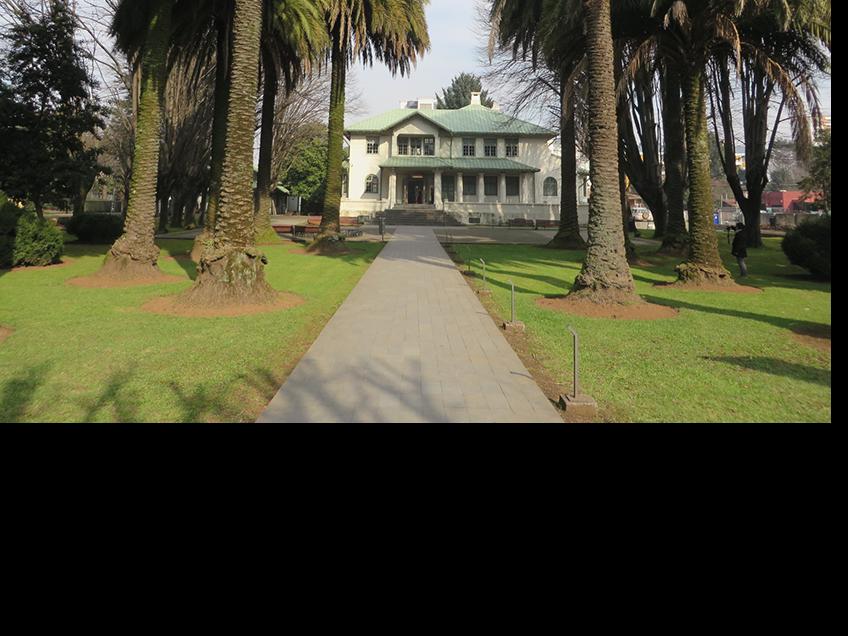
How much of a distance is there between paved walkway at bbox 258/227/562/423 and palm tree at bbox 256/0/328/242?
490 inches

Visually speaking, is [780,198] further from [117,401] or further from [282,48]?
[117,401]

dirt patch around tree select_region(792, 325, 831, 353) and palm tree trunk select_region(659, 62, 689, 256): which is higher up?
palm tree trunk select_region(659, 62, 689, 256)

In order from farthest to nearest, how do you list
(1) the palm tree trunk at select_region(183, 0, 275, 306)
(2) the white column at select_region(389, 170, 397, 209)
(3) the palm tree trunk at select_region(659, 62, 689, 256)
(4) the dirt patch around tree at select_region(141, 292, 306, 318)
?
(2) the white column at select_region(389, 170, 397, 209), (3) the palm tree trunk at select_region(659, 62, 689, 256), (1) the palm tree trunk at select_region(183, 0, 275, 306), (4) the dirt patch around tree at select_region(141, 292, 306, 318)

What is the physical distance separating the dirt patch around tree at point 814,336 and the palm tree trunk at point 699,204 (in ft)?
14.9

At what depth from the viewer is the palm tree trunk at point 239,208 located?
10023 millimetres

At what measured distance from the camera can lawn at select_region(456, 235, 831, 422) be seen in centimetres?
512

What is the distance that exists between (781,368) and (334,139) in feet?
61.9

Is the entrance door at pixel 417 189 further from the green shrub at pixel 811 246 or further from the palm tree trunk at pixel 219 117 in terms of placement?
the green shrub at pixel 811 246

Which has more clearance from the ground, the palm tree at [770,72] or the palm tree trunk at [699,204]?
the palm tree at [770,72]

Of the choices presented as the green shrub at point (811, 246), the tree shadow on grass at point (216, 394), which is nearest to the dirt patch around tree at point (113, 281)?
the tree shadow on grass at point (216, 394)

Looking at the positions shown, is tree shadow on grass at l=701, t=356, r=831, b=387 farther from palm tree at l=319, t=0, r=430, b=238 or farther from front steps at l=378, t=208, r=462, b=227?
front steps at l=378, t=208, r=462, b=227

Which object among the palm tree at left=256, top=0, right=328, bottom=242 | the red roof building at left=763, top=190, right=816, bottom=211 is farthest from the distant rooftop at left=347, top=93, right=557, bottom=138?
the red roof building at left=763, top=190, right=816, bottom=211

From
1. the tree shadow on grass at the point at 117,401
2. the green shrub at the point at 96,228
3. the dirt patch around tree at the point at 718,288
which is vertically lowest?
the tree shadow on grass at the point at 117,401
